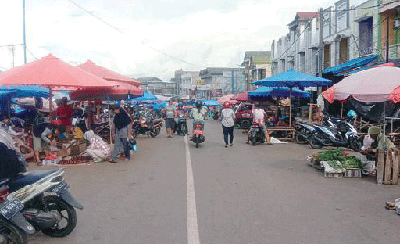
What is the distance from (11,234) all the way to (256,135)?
12.9 meters

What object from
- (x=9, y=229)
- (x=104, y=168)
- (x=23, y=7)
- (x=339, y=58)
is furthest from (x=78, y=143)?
(x=339, y=58)

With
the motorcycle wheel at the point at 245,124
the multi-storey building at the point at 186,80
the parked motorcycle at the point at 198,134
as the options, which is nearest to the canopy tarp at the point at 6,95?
the parked motorcycle at the point at 198,134

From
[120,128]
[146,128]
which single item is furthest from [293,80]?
[120,128]

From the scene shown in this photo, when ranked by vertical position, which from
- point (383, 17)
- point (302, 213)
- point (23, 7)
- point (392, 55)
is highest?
point (23, 7)

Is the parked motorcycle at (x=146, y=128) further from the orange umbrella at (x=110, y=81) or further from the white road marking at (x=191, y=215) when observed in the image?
the white road marking at (x=191, y=215)

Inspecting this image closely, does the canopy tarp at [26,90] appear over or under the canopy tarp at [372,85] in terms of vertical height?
over

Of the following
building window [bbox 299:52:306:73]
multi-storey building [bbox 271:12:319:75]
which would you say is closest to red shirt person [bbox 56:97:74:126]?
multi-storey building [bbox 271:12:319:75]

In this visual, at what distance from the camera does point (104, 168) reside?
36.0 ft

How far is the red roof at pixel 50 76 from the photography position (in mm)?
10695

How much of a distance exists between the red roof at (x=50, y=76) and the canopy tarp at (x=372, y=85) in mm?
6363

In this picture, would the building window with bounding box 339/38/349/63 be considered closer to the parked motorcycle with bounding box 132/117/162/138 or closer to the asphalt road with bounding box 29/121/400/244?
the parked motorcycle with bounding box 132/117/162/138

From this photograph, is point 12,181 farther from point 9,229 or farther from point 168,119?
point 168,119

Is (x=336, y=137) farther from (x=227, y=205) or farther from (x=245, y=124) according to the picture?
(x=245, y=124)

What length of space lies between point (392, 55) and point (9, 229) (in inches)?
796
